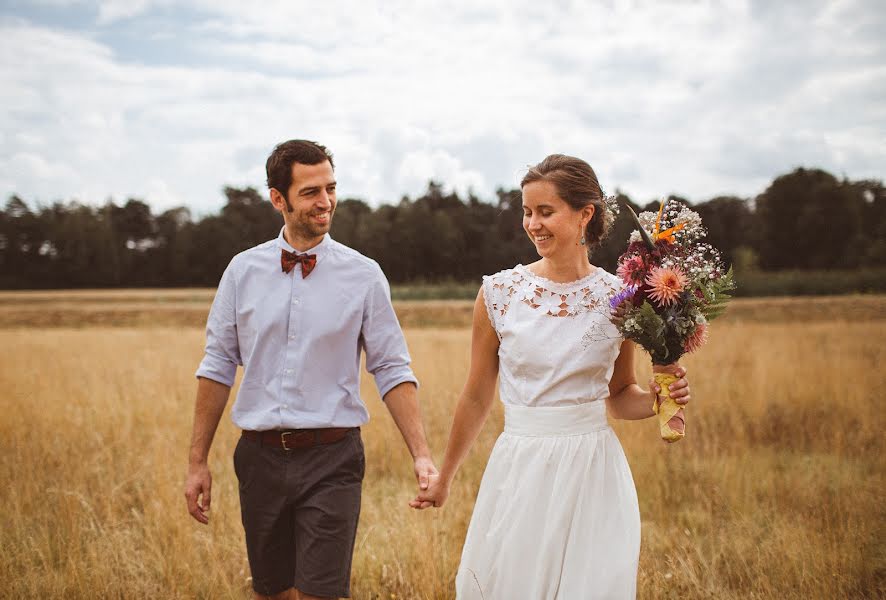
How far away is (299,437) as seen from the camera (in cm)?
324

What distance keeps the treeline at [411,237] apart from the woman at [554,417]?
44316mm

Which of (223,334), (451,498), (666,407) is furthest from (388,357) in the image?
(451,498)

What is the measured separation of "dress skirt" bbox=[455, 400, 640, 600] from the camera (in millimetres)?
2844

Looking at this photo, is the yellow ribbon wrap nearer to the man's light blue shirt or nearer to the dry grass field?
the man's light blue shirt

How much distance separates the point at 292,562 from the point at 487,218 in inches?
2327

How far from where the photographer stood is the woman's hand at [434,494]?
330 cm

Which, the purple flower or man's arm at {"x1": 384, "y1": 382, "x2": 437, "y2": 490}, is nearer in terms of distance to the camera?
the purple flower

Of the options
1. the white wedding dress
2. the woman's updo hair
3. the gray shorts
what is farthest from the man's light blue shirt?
the woman's updo hair

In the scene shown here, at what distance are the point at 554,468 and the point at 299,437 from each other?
1133 mm

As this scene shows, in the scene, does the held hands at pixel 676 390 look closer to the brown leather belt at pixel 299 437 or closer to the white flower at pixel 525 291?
the white flower at pixel 525 291

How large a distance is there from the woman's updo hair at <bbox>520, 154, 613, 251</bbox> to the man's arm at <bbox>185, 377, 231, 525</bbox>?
1.73 m

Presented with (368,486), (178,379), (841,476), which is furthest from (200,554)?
(178,379)

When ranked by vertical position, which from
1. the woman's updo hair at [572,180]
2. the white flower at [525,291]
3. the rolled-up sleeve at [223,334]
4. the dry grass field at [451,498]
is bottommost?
the dry grass field at [451,498]

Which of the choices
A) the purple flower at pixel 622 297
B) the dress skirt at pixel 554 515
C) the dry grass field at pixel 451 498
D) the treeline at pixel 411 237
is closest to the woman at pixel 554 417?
the dress skirt at pixel 554 515
